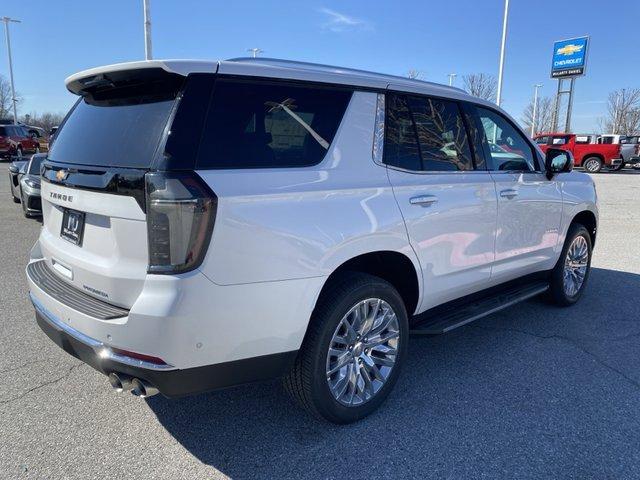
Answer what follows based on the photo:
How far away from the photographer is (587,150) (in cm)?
2625

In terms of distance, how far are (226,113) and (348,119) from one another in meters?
0.75

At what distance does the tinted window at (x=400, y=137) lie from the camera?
2943 mm

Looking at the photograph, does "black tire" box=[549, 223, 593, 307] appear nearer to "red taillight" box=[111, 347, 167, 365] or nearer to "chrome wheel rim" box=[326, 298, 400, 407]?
"chrome wheel rim" box=[326, 298, 400, 407]

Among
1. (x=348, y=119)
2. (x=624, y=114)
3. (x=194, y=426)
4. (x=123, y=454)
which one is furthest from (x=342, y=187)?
(x=624, y=114)

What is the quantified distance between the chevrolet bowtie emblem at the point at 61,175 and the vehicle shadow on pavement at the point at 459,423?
1437 millimetres

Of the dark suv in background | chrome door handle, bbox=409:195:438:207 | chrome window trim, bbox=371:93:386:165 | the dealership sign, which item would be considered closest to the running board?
chrome door handle, bbox=409:195:438:207

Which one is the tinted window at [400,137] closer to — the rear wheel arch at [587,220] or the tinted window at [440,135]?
the tinted window at [440,135]

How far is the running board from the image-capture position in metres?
3.27

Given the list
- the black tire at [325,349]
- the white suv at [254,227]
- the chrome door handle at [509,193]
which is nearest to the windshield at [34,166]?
the white suv at [254,227]

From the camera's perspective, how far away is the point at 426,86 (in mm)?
3336

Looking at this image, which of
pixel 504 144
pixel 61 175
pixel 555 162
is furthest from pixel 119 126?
pixel 555 162

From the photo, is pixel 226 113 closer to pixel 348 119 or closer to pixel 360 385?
pixel 348 119

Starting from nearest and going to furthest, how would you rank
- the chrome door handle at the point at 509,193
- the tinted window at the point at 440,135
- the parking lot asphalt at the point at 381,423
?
1. the parking lot asphalt at the point at 381,423
2. the tinted window at the point at 440,135
3. the chrome door handle at the point at 509,193

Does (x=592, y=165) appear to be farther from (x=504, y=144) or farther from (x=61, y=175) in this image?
(x=61, y=175)
